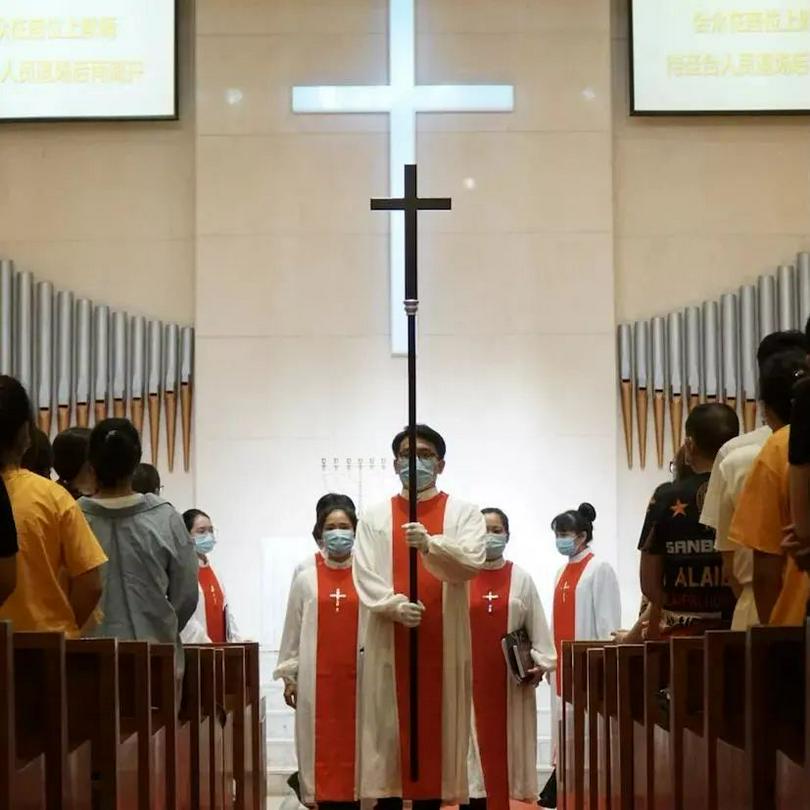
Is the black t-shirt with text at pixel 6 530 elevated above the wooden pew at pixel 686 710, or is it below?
above

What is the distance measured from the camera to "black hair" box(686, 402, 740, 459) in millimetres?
4555

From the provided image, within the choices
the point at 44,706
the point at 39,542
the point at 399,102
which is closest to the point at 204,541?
the point at 399,102

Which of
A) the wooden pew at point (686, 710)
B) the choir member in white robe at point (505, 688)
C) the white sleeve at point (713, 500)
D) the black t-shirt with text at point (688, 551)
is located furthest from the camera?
the choir member in white robe at point (505, 688)

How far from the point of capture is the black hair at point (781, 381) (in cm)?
389

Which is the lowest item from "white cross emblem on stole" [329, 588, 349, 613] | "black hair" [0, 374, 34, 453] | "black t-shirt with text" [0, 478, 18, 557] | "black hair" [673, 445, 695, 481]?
"white cross emblem on stole" [329, 588, 349, 613]

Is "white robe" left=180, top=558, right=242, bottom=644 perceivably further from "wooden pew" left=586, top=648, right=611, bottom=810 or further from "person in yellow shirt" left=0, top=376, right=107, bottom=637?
"person in yellow shirt" left=0, top=376, right=107, bottom=637

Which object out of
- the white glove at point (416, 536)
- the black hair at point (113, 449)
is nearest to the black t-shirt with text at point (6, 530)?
the black hair at point (113, 449)

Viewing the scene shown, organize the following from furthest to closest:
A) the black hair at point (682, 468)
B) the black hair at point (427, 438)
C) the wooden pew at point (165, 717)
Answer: the black hair at point (427, 438)
the black hair at point (682, 468)
the wooden pew at point (165, 717)

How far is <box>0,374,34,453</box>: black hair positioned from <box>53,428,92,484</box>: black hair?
1.14 m

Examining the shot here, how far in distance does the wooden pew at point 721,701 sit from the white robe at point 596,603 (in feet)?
15.2

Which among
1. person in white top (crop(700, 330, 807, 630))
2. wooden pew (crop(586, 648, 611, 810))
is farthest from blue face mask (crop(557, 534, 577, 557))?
person in white top (crop(700, 330, 807, 630))

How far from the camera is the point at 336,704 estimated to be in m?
6.78

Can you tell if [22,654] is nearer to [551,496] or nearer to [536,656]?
[536,656]

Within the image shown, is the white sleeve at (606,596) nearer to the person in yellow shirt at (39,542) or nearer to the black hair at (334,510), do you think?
the black hair at (334,510)
